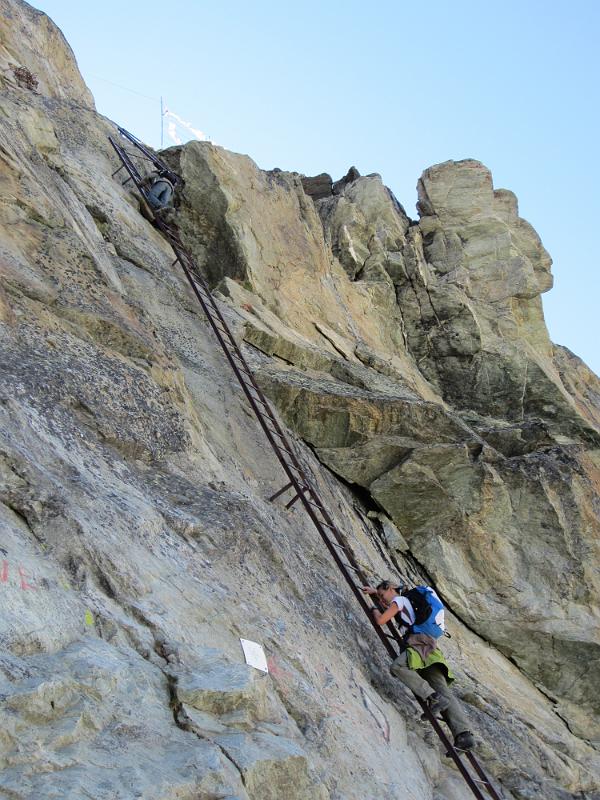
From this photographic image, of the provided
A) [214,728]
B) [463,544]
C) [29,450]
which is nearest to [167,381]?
[29,450]

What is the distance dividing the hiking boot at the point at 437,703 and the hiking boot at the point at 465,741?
0.33 m

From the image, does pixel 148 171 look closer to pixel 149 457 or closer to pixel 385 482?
pixel 385 482

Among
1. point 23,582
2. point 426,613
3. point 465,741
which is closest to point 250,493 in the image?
point 426,613

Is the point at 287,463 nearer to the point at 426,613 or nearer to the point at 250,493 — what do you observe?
the point at 250,493

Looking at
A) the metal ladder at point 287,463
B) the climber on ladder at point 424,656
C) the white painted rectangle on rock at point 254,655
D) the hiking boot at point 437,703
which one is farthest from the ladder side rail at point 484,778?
the white painted rectangle on rock at point 254,655

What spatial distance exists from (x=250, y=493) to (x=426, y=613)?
268 cm

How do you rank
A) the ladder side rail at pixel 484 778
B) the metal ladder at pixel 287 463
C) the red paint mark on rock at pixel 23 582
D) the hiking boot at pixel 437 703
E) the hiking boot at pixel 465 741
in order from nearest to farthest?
1. the red paint mark on rock at pixel 23 582
2. the ladder side rail at pixel 484 778
3. the hiking boot at pixel 465 741
4. the metal ladder at pixel 287 463
5. the hiking boot at pixel 437 703

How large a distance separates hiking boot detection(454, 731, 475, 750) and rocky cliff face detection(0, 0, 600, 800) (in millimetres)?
320

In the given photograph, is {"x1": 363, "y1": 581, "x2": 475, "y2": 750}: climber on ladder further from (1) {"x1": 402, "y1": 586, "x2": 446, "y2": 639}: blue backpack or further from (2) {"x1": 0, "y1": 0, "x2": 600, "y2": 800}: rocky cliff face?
(2) {"x1": 0, "y1": 0, "x2": 600, "y2": 800}: rocky cliff face

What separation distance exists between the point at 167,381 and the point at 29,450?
10.6 feet

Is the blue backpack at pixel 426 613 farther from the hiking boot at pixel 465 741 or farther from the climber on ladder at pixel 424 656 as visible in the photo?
the hiking boot at pixel 465 741

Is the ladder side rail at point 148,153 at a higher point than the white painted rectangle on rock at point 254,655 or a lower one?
higher

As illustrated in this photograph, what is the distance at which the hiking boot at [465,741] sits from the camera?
8664mm

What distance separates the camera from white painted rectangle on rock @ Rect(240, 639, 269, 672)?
700 cm
